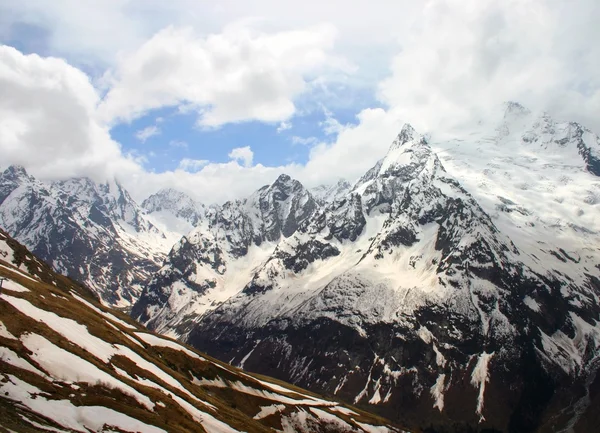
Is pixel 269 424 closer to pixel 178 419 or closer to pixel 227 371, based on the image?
pixel 227 371

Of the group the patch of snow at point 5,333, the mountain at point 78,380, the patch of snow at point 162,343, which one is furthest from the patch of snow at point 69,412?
the patch of snow at point 162,343

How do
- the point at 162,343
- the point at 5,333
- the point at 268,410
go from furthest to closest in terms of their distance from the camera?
the point at 162,343 → the point at 268,410 → the point at 5,333

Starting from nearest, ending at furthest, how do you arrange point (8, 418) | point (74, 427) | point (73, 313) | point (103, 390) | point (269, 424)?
point (8, 418), point (74, 427), point (103, 390), point (73, 313), point (269, 424)

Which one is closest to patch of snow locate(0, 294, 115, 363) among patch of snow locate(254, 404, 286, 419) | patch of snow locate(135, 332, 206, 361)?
patch of snow locate(135, 332, 206, 361)

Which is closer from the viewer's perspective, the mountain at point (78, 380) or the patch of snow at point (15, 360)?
the mountain at point (78, 380)

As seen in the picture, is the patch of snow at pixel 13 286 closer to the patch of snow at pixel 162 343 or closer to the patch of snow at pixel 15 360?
the patch of snow at pixel 15 360

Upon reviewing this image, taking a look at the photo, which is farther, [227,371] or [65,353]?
[227,371]

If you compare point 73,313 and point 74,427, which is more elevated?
point 73,313

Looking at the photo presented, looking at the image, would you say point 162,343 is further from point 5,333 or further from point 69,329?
point 5,333

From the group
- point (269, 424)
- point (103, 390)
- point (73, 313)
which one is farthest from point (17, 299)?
point (269, 424)

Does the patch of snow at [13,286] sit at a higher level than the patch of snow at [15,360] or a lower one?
higher

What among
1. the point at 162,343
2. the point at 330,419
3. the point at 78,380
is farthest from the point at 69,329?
the point at 330,419
